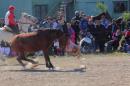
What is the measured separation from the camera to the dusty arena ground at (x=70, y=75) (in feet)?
47.4

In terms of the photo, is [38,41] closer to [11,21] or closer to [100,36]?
[11,21]

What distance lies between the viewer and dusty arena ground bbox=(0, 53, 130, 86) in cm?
1446

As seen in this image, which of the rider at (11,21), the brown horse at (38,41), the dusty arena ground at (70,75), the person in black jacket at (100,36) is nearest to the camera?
the dusty arena ground at (70,75)

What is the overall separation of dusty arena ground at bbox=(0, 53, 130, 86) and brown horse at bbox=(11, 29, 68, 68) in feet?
1.85

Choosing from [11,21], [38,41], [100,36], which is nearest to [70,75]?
[38,41]

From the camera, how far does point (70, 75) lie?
53.4 ft

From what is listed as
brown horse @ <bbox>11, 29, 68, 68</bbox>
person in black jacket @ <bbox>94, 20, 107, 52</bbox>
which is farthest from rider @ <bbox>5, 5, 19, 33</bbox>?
person in black jacket @ <bbox>94, 20, 107, 52</bbox>

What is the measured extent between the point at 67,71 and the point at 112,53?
9.41 meters

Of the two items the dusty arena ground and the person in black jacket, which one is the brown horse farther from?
the person in black jacket

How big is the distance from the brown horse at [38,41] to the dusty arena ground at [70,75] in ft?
1.85

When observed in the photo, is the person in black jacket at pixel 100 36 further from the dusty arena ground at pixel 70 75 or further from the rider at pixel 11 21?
the rider at pixel 11 21

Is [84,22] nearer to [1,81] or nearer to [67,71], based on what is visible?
[67,71]

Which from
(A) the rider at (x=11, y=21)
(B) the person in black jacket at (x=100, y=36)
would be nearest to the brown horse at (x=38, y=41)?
(A) the rider at (x=11, y=21)

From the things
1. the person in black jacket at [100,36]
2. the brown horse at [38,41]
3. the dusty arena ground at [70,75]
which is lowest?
the person in black jacket at [100,36]
